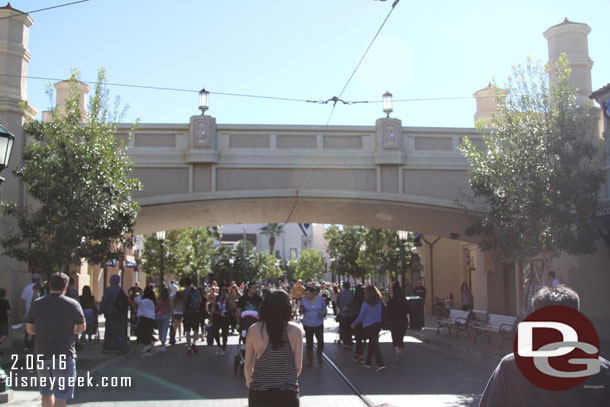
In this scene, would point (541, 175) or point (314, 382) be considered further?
point (541, 175)

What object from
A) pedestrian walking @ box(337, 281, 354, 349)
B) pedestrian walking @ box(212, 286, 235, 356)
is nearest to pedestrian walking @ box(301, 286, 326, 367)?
pedestrian walking @ box(337, 281, 354, 349)

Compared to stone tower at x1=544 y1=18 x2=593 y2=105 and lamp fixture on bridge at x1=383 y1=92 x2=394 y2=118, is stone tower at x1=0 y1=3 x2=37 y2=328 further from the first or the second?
Answer: stone tower at x1=544 y1=18 x2=593 y2=105

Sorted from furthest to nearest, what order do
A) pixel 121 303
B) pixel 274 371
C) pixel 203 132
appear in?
pixel 203 132 < pixel 121 303 < pixel 274 371

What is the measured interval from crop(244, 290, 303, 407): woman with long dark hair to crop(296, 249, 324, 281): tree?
95.0 meters

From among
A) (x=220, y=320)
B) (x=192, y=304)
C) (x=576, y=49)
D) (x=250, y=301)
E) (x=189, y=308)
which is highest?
(x=576, y=49)

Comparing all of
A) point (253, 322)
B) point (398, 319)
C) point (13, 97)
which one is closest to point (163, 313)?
point (253, 322)

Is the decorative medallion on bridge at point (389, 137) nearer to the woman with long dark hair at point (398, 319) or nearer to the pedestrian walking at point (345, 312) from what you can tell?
the pedestrian walking at point (345, 312)

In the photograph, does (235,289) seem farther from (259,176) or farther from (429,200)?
(429,200)

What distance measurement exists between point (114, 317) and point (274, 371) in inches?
414

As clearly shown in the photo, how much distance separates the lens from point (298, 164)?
19.0m

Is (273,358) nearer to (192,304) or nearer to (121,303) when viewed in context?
(121,303)

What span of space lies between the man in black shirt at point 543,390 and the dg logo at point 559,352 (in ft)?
0.10

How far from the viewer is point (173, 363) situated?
43.8 ft

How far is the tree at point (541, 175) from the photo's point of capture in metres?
13.4
